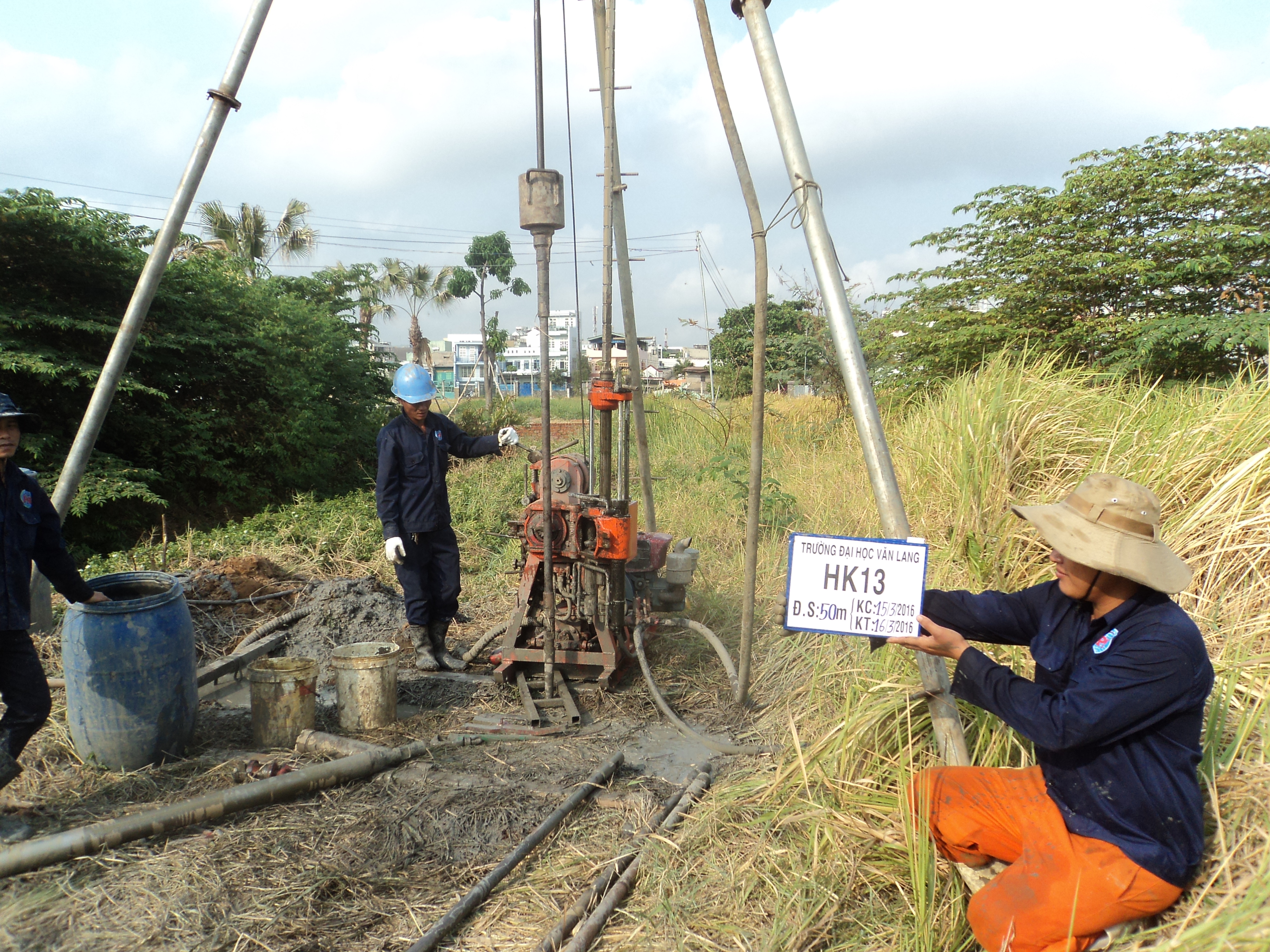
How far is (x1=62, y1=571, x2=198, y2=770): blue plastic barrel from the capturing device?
11.3ft

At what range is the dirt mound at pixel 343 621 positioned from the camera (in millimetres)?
5391

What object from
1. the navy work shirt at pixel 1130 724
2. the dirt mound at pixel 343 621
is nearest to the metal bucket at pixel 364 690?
the dirt mound at pixel 343 621

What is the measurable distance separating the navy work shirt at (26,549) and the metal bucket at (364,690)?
46.9 inches

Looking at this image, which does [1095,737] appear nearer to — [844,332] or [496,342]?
[844,332]

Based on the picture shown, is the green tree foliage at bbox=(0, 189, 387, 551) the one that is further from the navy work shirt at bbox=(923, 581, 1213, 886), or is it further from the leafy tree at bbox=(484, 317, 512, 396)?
the leafy tree at bbox=(484, 317, 512, 396)

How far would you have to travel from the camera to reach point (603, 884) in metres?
2.68

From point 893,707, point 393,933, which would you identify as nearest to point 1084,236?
point 893,707

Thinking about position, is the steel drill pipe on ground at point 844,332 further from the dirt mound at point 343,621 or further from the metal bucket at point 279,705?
the dirt mound at point 343,621

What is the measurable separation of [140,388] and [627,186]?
6955 millimetres

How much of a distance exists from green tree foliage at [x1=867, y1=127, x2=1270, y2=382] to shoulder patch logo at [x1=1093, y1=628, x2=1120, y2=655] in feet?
21.4

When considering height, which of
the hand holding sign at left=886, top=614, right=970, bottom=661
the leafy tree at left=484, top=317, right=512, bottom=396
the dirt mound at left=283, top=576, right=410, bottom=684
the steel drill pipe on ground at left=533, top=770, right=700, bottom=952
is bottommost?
the steel drill pipe on ground at left=533, top=770, right=700, bottom=952

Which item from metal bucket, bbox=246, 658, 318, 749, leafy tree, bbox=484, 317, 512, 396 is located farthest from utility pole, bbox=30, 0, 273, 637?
leafy tree, bbox=484, 317, 512, 396

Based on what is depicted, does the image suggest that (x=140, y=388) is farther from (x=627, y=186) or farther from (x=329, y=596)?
(x=627, y=186)

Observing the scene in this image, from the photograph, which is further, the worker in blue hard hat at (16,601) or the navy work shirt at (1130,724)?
the worker in blue hard hat at (16,601)
